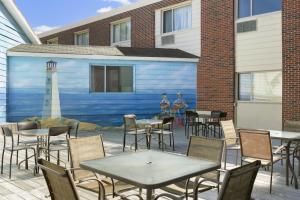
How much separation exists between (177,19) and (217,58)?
11.8ft

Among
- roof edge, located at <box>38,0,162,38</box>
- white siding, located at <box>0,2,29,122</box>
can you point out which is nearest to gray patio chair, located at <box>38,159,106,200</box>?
white siding, located at <box>0,2,29,122</box>

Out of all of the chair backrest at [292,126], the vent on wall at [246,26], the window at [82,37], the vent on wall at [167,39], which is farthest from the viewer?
the window at [82,37]

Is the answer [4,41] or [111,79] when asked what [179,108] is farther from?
[4,41]

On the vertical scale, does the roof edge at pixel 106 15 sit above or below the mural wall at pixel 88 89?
above

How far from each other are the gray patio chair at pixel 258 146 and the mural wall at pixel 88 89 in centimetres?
932

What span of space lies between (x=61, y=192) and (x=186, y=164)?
135cm

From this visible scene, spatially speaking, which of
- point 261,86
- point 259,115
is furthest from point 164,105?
point 261,86

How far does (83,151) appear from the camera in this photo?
4.35 meters

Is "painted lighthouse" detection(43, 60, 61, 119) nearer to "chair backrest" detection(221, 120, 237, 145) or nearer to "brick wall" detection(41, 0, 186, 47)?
"brick wall" detection(41, 0, 186, 47)

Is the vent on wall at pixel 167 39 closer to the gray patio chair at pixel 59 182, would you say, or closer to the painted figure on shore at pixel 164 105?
the painted figure on shore at pixel 164 105

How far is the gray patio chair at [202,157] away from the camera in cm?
387

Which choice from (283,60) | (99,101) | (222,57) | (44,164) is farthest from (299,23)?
(44,164)

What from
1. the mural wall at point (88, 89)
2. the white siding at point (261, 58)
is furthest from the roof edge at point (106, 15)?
the white siding at point (261, 58)

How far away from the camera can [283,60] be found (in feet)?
41.5
